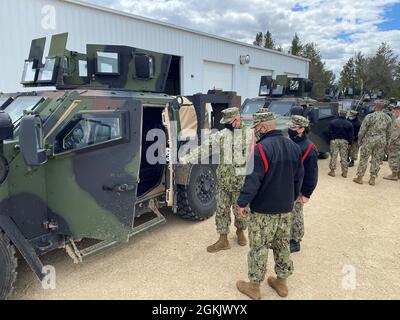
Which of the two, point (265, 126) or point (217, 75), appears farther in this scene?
point (217, 75)

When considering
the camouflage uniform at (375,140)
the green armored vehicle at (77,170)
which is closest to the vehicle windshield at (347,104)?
the camouflage uniform at (375,140)

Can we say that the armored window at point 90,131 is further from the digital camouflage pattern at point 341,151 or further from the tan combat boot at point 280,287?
the digital camouflage pattern at point 341,151

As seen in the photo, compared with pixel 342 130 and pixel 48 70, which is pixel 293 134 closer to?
pixel 48 70

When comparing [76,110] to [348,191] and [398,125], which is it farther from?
[398,125]

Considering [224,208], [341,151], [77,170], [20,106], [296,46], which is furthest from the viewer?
[296,46]

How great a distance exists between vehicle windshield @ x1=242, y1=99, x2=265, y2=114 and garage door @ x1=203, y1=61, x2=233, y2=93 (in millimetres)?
5389

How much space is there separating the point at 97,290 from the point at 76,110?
178 centimetres

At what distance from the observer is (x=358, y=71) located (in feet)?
133

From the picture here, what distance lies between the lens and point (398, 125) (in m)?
8.52

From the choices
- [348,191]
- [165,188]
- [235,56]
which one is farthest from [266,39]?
[165,188]

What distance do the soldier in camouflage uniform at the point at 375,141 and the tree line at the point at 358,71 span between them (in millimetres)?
29103

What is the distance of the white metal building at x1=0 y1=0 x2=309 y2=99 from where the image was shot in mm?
8539

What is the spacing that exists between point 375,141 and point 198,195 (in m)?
4.76

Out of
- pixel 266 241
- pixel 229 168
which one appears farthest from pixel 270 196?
pixel 229 168
